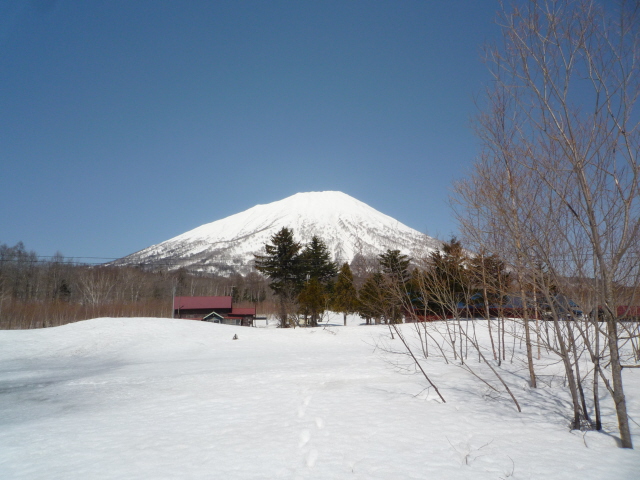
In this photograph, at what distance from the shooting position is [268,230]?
158000 mm

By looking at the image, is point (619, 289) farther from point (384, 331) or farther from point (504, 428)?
point (384, 331)

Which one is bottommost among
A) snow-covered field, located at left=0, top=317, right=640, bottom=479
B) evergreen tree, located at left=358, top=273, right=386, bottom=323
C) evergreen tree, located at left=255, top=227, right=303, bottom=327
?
snow-covered field, located at left=0, top=317, right=640, bottom=479

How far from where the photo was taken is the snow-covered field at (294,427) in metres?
4.81

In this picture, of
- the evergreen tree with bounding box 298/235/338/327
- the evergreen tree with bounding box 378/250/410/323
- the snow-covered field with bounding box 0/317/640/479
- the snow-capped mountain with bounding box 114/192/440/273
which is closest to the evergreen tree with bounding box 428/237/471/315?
the evergreen tree with bounding box 378/250/410/323

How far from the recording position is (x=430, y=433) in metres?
6.03

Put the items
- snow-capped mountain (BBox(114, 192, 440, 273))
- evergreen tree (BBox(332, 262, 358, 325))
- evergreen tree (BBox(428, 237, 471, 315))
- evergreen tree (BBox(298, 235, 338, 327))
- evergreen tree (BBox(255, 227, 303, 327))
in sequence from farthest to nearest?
snow-capped mountain (BBox(114, 192, 440, 273)) → evergreen tree (BBox(332, 262, 358, 325)) → evergreen tree (BBox(255, 227, 303, 327)) → evergreen tree (BBox(298, 235, 338, 327)) → evergreen tree (BBox(428, 237, 471, 315))

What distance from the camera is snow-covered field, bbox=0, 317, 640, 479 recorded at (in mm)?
4812

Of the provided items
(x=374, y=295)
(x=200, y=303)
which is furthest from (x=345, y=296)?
(x=200, y=303)

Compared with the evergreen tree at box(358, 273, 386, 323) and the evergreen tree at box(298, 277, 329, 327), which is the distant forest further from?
the evergreen tree at box(358, 273, 386, 323)

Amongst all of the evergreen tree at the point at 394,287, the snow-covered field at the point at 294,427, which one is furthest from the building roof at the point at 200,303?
the evergreen tree at the point at 394,287

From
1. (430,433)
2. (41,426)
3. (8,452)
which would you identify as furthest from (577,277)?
(41,426)

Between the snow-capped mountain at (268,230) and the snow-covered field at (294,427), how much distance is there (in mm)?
107498

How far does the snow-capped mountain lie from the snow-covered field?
107 meters

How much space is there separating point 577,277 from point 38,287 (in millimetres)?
64919
